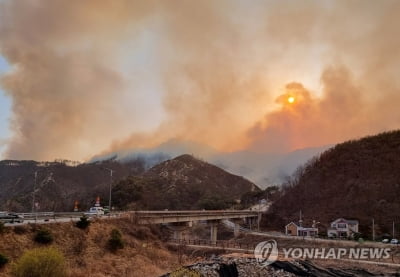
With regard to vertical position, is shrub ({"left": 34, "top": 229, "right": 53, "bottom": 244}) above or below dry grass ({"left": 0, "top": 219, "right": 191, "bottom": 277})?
above

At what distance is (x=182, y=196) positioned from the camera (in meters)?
198

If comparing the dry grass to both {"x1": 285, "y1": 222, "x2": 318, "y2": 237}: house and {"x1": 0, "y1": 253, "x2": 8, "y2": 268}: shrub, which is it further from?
{"x1": 285, "y1": 222, "x2": 318, "y2": 237}: house

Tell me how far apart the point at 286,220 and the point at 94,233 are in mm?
90898

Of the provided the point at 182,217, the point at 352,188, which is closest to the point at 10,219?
the point at 182,217

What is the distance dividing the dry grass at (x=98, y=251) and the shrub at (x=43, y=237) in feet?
1.88

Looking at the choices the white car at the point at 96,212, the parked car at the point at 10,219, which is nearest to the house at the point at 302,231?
the white car at the point at 96,212

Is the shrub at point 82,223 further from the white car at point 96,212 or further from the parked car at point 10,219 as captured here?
the white car at point 96,212

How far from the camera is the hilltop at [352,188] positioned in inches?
4454

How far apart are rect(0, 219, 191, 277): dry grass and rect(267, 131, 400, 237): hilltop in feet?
222

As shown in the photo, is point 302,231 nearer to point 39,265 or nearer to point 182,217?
point 182,217

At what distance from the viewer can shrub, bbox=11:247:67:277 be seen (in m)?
27.7

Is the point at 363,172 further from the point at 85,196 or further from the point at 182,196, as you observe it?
the point at 85,196

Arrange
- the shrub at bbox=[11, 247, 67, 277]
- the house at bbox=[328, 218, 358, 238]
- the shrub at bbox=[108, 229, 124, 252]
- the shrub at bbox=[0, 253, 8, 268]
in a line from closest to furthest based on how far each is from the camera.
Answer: the shrub at bbox=[11, 247, 67, 277] < the shrub at bbox=[0, 253, 8, 268] < the shrub at bbox=[108, 229, 124, 252] < the house at bbox=[328, 218, 358, 238]

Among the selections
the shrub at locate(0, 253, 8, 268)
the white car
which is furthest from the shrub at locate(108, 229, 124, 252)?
the shrub at locate(0, 253, 8, 268)
